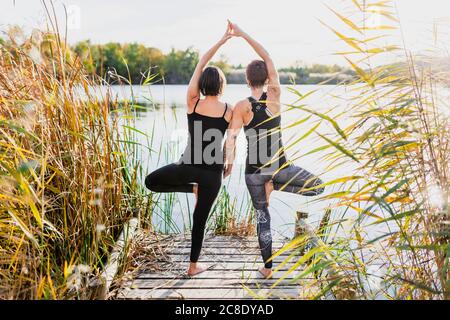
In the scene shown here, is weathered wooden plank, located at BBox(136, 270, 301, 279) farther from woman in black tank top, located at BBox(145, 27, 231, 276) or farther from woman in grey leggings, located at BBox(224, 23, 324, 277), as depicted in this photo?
woman in black tank top, located at BBox(145, 27, 231, 276)

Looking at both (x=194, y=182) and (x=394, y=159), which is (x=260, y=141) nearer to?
(x=194, y=182)

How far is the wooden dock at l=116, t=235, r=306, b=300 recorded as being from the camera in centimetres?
317

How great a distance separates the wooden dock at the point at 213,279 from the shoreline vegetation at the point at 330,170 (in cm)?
25

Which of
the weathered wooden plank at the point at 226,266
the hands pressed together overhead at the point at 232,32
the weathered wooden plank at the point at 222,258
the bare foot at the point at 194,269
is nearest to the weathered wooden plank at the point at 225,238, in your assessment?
the weathered wooden plank at the point at 222,258

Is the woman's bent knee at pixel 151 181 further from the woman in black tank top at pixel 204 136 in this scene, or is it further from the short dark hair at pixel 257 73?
the short dark hair at pixel 257 73

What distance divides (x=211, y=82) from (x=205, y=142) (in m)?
0.41

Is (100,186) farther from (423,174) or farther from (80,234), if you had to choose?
(423,174)

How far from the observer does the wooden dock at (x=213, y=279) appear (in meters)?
3.17

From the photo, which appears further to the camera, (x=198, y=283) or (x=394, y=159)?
(x=198, y=283)

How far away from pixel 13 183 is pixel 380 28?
6.38 feet

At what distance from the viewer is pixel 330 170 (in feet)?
7.79

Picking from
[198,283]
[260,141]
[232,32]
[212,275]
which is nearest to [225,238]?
[212,275]

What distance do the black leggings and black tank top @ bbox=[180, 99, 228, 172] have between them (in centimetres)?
5
